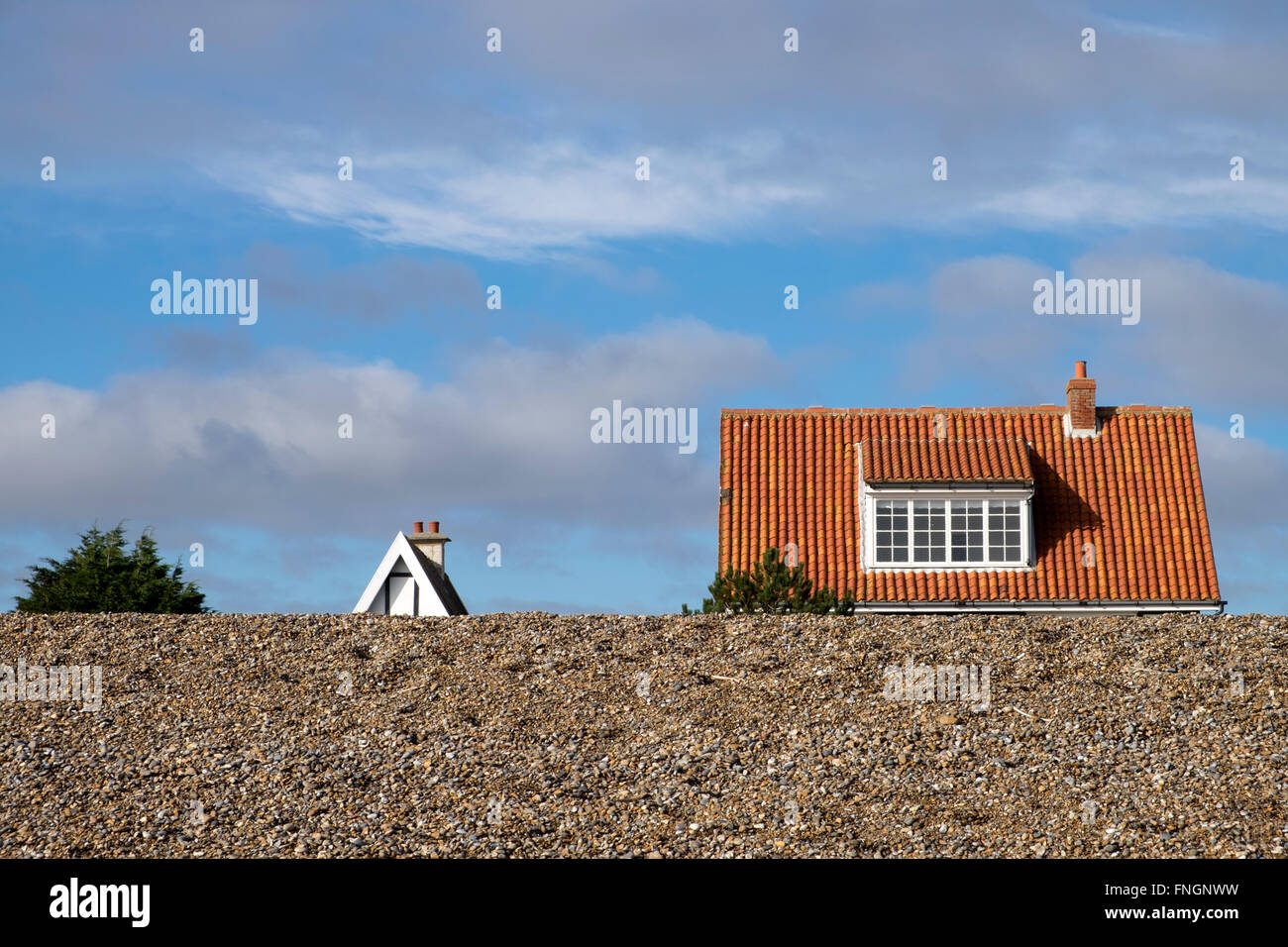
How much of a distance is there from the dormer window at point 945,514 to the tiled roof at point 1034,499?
21 centimetres

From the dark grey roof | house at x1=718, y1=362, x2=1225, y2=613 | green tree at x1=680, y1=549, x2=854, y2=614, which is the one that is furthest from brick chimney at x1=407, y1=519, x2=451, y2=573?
green tree at x1=680, y1=549, x2=854, y2=614

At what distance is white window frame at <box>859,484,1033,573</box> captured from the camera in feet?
86.2

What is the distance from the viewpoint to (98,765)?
43.4ft

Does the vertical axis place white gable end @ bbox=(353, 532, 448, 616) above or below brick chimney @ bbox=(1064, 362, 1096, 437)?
below

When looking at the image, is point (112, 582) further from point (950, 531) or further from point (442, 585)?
point (950, 531)

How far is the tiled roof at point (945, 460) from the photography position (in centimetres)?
2612

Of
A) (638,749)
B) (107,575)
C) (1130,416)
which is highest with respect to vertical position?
(1130,416)

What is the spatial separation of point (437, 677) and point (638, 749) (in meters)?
3.12

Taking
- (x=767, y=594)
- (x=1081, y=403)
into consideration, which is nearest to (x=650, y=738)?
(x=767, y=594)

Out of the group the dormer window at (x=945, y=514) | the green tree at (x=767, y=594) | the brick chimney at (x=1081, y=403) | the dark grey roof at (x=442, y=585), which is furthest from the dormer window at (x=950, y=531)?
the dark grey roof at (x=442, y=585)

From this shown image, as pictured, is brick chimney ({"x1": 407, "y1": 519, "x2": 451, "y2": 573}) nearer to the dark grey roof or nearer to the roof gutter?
the dark grey roof

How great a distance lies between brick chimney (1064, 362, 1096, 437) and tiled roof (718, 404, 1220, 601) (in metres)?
0.25
